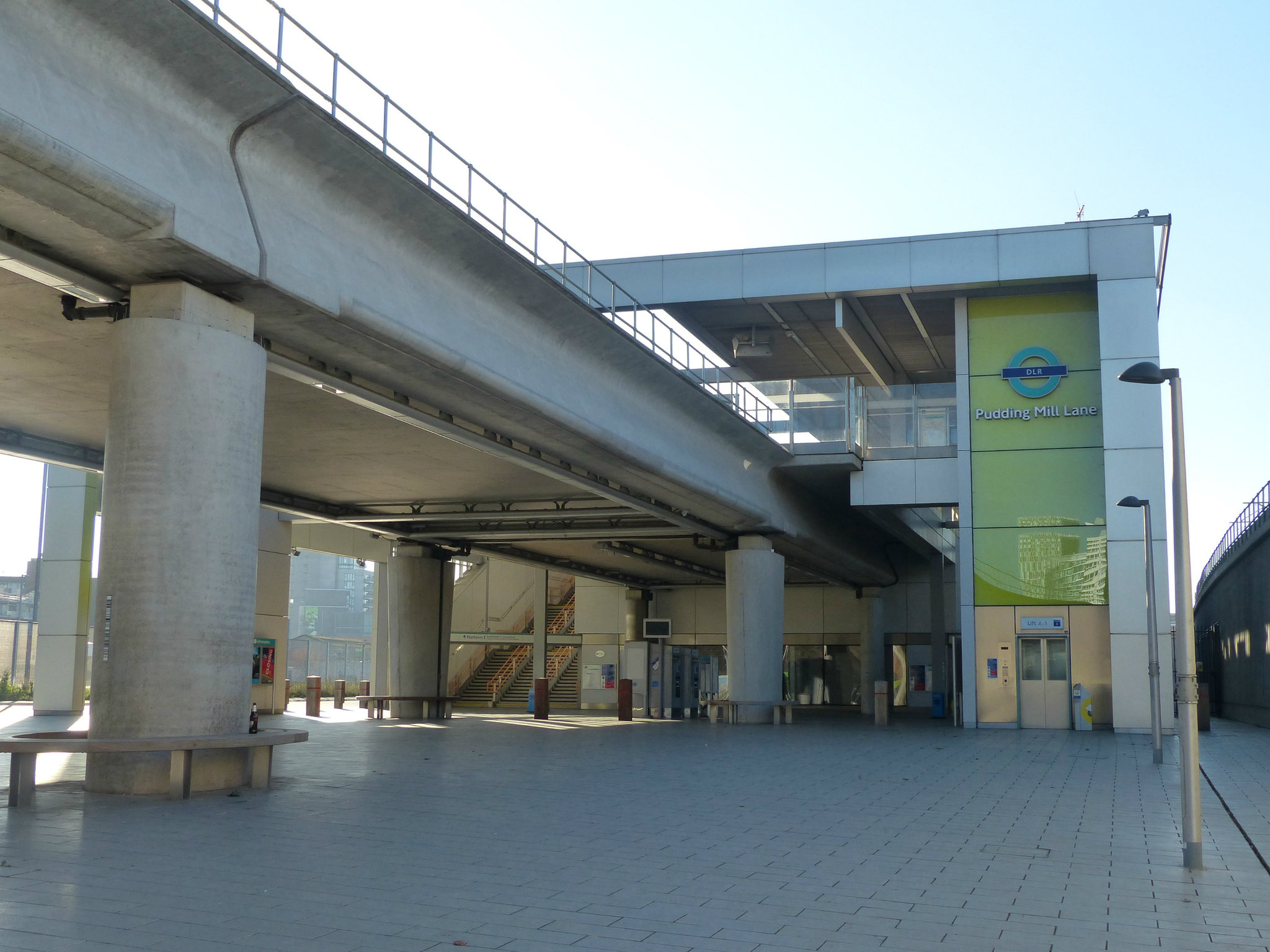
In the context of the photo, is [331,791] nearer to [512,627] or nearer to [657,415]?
[657,415]

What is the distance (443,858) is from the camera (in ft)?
29.0

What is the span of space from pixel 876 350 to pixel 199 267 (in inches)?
1143

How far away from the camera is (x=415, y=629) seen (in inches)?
1362

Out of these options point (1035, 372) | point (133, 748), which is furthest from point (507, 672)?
point (133, 748)

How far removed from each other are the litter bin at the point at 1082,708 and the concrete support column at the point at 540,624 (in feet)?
82.8

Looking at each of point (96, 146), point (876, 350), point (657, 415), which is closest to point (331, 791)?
point (96, 146)

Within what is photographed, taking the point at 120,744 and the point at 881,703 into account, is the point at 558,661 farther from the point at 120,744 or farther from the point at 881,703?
the point at 120,744

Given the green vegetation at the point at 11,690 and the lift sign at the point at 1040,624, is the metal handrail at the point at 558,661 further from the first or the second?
the lift sign at the point at 1040,624

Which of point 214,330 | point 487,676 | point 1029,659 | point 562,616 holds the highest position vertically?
point 214,330

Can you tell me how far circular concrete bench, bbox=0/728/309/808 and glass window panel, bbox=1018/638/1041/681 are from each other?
21168mm

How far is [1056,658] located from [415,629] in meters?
17.2

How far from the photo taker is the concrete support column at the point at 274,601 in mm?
33844

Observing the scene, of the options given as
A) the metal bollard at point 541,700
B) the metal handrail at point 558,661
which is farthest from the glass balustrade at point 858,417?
the metal handrail at point 558,661

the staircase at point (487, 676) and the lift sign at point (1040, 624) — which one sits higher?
the lift sign at point (1040, 624)
